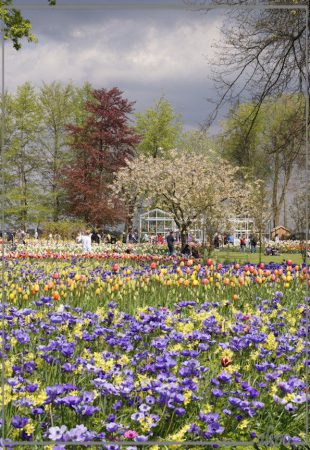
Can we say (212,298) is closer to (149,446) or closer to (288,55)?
(149,446)

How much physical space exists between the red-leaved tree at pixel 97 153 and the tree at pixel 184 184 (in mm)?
9575

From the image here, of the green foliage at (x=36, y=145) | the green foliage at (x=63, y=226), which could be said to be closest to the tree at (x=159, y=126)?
the green foliage at (x=63, y=226)

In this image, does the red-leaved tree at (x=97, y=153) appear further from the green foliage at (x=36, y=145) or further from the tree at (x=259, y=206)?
the tree at (x=259, y=206)

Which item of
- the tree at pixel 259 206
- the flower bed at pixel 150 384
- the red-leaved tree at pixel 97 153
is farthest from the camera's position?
the tree at pixel 259 206

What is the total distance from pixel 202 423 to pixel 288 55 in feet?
28.5

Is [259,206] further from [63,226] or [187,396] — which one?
[187,396]

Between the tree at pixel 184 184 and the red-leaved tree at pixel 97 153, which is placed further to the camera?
the tree at pixel 184 184

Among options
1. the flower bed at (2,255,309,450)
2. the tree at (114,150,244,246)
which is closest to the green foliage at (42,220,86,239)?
the tree at (114,150,244,246)

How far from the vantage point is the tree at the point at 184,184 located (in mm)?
26141

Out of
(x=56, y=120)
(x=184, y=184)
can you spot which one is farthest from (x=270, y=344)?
(x=184, y=184)

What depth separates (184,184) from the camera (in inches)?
1118

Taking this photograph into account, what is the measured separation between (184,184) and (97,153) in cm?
1451

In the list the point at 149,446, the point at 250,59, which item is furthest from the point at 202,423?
the point at 250,59

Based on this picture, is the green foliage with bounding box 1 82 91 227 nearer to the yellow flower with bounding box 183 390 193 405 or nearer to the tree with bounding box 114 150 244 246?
the yellow flower with bounding box 183 390 193 405
